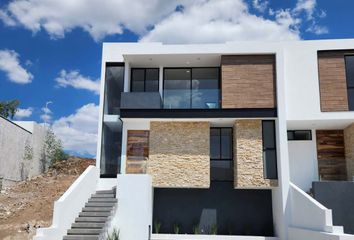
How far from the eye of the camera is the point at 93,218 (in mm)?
12438

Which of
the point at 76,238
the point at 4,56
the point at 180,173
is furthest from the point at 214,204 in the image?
the point at 4,56

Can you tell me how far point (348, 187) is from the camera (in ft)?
44.7

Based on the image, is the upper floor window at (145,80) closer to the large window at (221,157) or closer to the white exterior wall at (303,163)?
the large window at (221,157)

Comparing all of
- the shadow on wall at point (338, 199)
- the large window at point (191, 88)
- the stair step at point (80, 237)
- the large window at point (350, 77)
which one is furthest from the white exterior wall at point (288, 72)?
the stair step at point (80, 237)

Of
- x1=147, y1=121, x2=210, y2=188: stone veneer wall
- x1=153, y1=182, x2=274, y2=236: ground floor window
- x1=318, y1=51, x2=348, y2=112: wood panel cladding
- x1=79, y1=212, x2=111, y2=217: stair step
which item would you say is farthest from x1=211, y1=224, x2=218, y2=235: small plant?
x1=318, y1=51, x2=348, y2=112: wood panel cladding

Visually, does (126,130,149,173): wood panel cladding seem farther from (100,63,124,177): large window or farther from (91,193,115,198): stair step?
(91,193,115,198): stair step

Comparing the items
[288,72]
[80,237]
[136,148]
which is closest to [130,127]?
[136,148]

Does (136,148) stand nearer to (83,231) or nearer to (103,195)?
(103,195)

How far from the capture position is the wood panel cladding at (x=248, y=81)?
15367 mm

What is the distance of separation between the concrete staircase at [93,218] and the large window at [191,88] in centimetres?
483

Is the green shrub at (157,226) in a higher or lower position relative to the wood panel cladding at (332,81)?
lower

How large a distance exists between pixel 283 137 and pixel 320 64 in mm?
3940

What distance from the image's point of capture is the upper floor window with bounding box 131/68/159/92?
677 inches

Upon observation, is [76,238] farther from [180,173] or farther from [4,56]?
[4,56]
